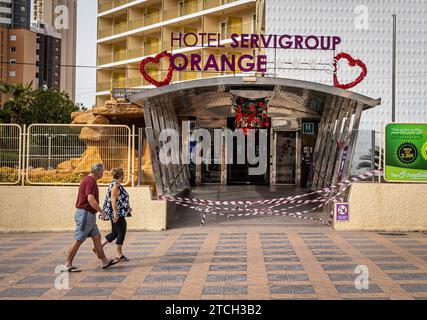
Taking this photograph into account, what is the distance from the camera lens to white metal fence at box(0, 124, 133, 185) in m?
13.2

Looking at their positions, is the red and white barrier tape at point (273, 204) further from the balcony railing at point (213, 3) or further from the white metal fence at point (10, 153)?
the balcony railing at point (213, 3)

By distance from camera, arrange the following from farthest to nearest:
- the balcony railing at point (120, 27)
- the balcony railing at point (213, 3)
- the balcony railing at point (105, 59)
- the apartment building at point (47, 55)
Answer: the apartment building at point (47, 55)
the balcony railing at point (105, 59)
the balcony railing at point (120, 27)
the balcony railing at point (213, 3)

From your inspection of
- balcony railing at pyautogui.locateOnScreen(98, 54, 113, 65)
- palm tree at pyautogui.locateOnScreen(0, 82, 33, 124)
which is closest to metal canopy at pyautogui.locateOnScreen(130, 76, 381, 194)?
palm tree at pyautogui.locateOnScreen(0, 82, 33, 124)

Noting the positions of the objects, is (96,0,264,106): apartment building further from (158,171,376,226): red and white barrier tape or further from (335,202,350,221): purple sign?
(335,202,350,221): purple sign

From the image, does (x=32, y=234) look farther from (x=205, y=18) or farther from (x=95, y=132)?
(x=205, y=18)

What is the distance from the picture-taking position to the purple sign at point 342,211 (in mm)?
13047

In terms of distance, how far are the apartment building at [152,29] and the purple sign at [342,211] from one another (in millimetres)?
27199

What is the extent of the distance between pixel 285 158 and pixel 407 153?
385 inches

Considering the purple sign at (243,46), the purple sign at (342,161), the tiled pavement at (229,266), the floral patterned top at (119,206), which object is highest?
the purple sign at (243,46)

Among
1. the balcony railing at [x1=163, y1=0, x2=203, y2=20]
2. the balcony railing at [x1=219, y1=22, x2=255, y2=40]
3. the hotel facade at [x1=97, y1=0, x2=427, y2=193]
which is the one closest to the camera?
the hotel facade at [x1=97, y1=0, x2=427, y2=193]

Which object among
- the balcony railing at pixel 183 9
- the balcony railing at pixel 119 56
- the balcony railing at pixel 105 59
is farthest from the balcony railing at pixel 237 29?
the balcony railing at pixel 105 59

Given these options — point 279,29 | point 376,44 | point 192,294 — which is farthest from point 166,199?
point 376,44

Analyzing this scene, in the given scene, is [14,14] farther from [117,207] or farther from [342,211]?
[117,207]

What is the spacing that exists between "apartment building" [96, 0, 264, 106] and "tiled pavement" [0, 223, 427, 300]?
2831cm
